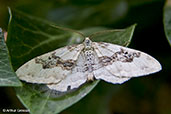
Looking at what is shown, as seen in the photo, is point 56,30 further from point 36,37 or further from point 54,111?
point 54,111

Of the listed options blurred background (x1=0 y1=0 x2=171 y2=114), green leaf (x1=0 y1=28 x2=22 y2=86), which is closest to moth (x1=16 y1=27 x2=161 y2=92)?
green leaf (x1=0 y1=28 x2=22 y2=86)

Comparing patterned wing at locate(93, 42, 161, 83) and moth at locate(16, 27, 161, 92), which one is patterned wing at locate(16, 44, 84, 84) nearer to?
moth at locate(16, 27, 161, 92)

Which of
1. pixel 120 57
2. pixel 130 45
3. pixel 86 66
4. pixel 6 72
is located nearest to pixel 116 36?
pixel 120 57

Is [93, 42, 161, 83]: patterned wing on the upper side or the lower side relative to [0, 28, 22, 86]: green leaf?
lower

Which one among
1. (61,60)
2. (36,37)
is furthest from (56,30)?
(61,60)

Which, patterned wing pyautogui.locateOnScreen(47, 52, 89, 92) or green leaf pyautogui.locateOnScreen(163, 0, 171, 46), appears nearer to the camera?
patterned wing pyautogui.locateOnScreen(47, 52, 89, 92)

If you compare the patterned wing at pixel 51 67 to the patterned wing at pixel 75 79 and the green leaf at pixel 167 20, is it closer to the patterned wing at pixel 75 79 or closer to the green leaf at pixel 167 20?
the patterned wing at pixel 75 79
